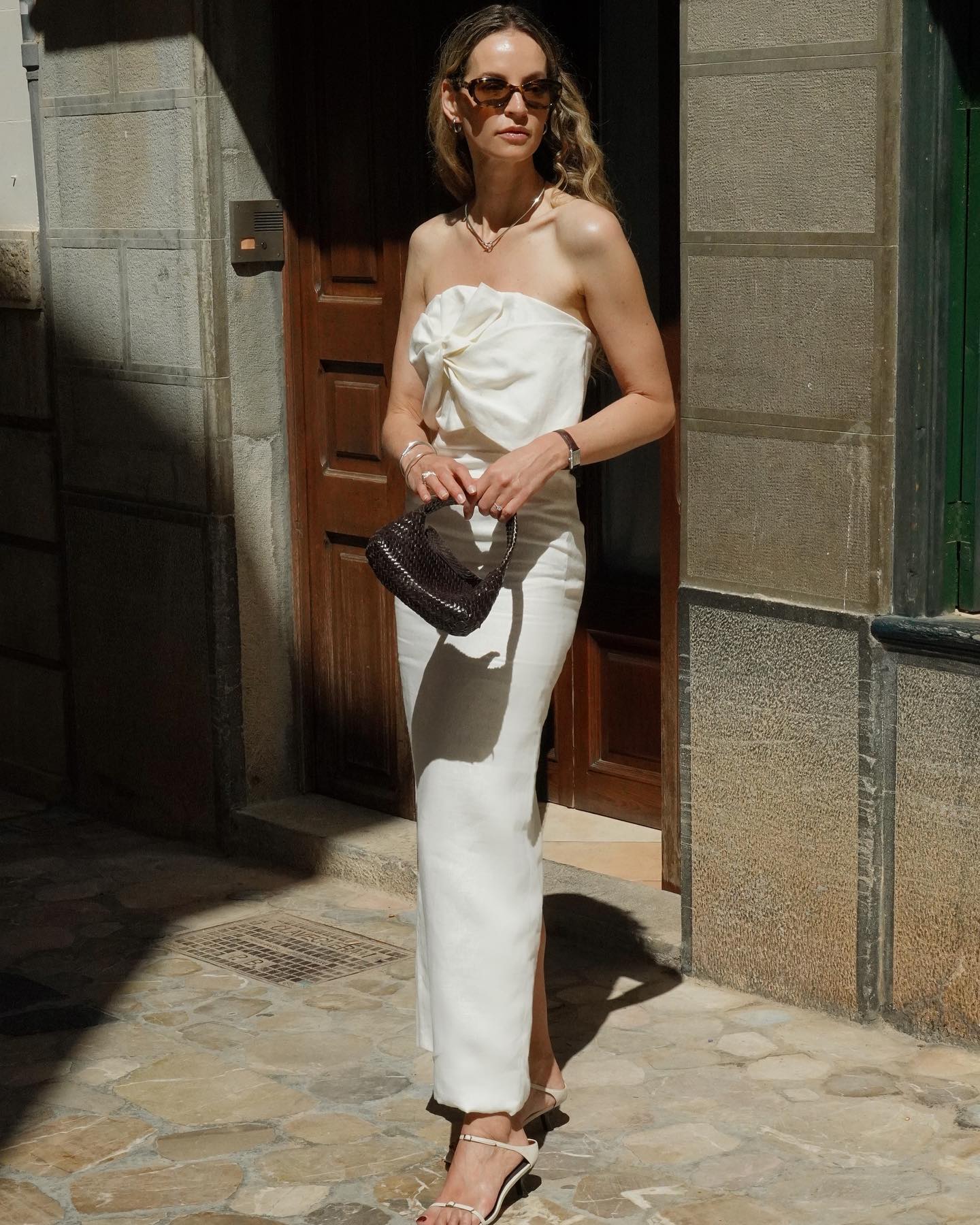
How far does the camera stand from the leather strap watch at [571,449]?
148 inches

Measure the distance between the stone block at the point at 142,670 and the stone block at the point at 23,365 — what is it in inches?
18.2

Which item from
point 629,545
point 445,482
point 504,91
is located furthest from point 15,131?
point 445,482

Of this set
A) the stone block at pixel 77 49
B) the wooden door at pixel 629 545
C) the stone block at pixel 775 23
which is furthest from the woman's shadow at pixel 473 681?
the stone block at pixel 77 49

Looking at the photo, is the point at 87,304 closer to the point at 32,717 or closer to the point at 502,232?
the point at 32,717

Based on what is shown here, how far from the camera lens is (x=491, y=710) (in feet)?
12.6

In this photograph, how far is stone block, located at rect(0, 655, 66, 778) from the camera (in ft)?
24.2

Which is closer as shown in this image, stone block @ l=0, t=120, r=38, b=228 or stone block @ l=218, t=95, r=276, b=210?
stone block @ l=218, t=95, r=276, b=210

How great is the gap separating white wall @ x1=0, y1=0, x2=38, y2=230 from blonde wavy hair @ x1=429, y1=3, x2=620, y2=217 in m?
3.44

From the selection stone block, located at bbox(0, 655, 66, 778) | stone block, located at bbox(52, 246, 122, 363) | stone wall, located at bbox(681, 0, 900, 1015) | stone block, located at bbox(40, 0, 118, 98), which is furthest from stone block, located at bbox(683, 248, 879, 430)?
stone block, located at bbox(0, 655, 66, 778)

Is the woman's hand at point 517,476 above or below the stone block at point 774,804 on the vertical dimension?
above

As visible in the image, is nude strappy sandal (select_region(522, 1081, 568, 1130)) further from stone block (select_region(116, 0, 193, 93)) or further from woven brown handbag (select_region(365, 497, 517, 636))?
stone block (select_region(116, 0, 193, 93))

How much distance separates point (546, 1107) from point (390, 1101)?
460mm

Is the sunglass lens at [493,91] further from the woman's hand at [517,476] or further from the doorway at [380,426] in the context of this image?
the doorway at [380,426]

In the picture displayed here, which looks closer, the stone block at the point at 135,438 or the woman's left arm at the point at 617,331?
the woman's left arm at the point at 617,331
